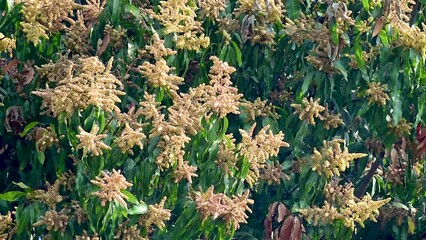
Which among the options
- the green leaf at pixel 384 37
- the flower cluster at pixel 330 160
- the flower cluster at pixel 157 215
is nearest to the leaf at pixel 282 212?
the flower cluster at pixel 330 160

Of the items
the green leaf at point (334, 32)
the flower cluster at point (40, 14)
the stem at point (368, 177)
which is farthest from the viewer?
the stem at point (368, 177)

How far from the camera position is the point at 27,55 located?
14.0 feet

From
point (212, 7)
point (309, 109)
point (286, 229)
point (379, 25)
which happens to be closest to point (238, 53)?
point (212, 7)

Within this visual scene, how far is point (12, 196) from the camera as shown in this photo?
13.2 ft

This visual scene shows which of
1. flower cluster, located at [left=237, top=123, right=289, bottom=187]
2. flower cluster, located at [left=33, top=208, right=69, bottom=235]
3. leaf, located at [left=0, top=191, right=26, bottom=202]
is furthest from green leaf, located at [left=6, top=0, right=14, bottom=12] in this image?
flower cluster, located at [left=237, top=123, right=289, bottom=187]

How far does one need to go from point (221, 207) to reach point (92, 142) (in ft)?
1.90

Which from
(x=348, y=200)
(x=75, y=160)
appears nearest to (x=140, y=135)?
(x=75, y=160)

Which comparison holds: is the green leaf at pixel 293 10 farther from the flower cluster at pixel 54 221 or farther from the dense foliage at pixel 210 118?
the flower cluster at pixel 54 221

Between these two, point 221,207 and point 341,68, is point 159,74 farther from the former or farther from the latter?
point 341,68

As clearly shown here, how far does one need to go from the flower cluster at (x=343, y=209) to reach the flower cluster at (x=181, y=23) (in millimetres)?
878

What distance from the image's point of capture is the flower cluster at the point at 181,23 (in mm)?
4266

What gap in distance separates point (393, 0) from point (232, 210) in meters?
1.19

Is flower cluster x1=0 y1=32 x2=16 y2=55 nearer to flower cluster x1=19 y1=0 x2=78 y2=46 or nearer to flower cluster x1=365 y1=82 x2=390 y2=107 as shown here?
flower cluster x1=19 y1=0 x2=78 y2=46

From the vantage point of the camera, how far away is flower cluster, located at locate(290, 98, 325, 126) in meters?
4.31
